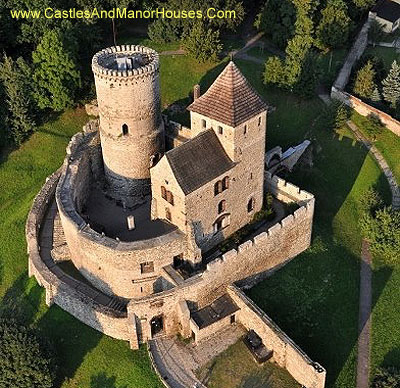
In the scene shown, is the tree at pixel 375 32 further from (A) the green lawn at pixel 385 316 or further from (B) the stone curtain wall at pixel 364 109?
(A) the green lawn at pixel 385 316

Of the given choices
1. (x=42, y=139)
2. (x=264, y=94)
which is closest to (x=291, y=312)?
(x=264, y=94)

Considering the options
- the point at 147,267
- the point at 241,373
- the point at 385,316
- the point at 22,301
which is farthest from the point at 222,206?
the point at 22,301

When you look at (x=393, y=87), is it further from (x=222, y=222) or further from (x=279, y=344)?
(x=279, y=344)

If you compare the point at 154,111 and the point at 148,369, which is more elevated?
the point at 154,111

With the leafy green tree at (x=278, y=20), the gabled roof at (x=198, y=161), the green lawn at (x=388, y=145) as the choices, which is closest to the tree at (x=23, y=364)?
the gabled roof at (x=198, y=161)

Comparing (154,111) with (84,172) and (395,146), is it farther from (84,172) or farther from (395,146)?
(395,146)

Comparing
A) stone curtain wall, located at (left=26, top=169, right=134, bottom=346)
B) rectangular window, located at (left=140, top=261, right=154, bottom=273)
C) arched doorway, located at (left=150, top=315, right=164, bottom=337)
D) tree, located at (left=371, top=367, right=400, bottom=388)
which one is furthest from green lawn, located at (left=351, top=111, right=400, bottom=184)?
stone curtain wall, located at (left=26, top=169, right=134, bottom=346)

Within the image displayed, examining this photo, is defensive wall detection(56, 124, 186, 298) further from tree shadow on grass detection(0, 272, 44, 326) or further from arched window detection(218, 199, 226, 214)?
tree shadow on grass detection(0, 272, 44, 326)

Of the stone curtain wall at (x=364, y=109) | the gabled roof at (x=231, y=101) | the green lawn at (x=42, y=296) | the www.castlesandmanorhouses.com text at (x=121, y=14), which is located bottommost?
the green lawn at (x=42, y=296)
